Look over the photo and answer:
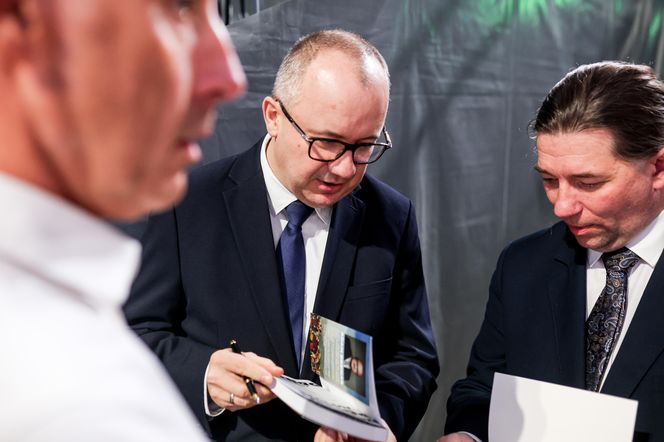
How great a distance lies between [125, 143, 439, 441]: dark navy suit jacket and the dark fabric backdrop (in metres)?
1.19

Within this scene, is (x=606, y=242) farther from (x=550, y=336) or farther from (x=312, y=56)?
(x=312, y=56)

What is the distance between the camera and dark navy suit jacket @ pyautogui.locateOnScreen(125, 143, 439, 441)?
5.68ft

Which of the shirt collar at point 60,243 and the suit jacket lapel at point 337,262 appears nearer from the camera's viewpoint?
the shirt collar at point 60,243

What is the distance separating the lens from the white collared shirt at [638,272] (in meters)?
1.80

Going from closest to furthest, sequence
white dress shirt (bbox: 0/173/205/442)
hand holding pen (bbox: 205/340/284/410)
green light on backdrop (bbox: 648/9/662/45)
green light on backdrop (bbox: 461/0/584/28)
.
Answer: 1. white dress shirt (bbox: 0/173/205/442)
2. hand holding pen (bbox: 205/340/284/410)
3. green light on backdrop (bbox: 461/0/584/28)
4. green light on backdrop (bbox: 648/9/662/45)

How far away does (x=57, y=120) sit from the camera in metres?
0.39

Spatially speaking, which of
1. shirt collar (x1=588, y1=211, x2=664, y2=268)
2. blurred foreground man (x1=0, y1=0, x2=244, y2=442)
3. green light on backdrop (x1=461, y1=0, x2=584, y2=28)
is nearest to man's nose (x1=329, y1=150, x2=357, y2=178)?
shirt collar (x1=588, y1=211, x2=664, y2=268)

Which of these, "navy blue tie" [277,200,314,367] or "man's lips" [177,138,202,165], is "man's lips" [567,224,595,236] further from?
"man's lips" [177,138,202,165]

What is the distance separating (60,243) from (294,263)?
1408mm

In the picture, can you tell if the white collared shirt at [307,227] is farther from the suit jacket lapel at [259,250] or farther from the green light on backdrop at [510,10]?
the green light on backdrop at [510,10]

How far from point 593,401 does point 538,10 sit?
231cm

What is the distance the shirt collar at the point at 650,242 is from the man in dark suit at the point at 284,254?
0.56 meters

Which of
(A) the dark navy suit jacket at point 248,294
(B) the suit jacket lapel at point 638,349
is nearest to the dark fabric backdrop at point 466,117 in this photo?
(A) the dark navy suit jacket at point 248,294

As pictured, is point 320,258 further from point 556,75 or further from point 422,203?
point 556,75
